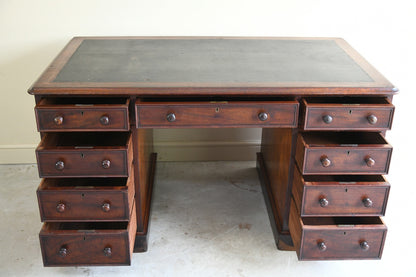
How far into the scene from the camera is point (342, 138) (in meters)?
1.82

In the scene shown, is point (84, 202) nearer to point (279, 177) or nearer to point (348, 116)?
point (279, 177)

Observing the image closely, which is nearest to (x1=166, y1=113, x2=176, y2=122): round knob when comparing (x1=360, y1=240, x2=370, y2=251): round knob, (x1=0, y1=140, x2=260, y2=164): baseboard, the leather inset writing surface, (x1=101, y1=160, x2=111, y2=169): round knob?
the leather inset writing surface

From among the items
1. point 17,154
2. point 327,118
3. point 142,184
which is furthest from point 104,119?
point 17,154

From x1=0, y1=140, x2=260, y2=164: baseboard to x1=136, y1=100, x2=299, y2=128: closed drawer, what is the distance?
0.91 meters

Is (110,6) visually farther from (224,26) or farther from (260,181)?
(260,181)

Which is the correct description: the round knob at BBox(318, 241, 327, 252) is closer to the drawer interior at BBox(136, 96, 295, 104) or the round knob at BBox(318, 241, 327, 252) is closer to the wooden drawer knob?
the drawer interior at BBox(136, 96, 295, 104)

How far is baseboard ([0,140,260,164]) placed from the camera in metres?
2.55

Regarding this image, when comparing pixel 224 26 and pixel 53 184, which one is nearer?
pixel 53 184

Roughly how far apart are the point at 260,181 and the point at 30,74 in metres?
1.29

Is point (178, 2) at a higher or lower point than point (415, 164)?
higher

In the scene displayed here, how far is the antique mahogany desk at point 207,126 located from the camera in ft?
5.33

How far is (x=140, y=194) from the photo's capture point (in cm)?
186

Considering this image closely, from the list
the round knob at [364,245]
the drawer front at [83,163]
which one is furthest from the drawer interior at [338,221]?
the drawer front at [83,163]

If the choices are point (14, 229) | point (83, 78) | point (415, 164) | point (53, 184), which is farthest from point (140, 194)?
point (415, 164)
